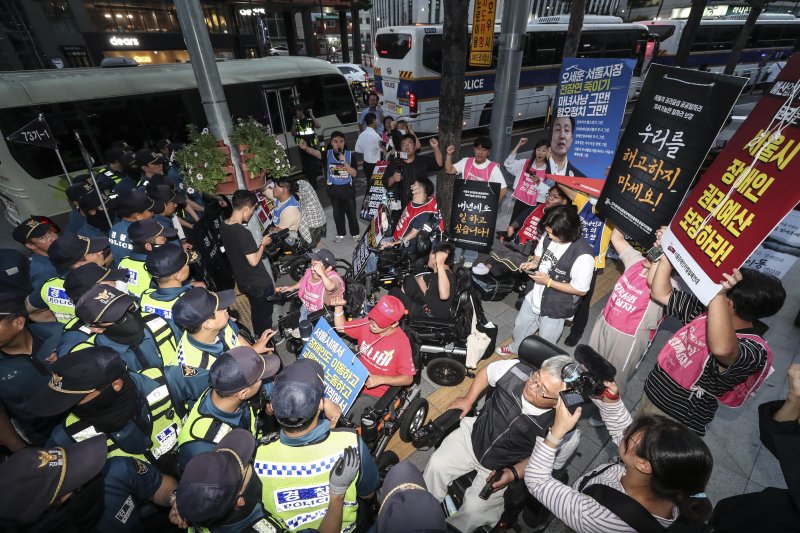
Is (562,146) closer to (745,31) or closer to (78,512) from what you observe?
(78,512)

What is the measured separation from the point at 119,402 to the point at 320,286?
6.99ft

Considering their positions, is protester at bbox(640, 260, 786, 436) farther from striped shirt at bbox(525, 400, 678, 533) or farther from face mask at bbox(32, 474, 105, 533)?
face mask at bbox(32, 474, 105, 533)

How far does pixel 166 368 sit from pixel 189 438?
32.3 inches

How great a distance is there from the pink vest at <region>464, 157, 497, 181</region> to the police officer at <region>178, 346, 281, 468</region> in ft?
15.1

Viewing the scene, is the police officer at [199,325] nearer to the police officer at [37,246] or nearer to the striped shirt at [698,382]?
the police officer at [37,246]

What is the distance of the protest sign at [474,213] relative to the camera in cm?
557

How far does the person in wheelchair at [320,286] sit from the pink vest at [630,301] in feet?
9.42

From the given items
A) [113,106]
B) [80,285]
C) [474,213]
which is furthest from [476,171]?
[113,106]

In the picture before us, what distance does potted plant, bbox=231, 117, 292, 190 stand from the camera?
15.5ft

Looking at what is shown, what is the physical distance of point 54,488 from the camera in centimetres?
155

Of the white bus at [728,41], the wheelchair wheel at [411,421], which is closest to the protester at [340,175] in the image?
the wheelchair wheel at [411,421]

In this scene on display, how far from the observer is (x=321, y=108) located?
39.7 feet

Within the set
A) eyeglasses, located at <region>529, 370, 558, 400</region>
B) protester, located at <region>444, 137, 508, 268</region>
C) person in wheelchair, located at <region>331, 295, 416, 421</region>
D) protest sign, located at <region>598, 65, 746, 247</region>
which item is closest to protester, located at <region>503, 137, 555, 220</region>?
protester, located at <region>444, 137, 508, 268</region>

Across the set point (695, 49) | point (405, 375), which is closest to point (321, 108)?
point (405, 375)
